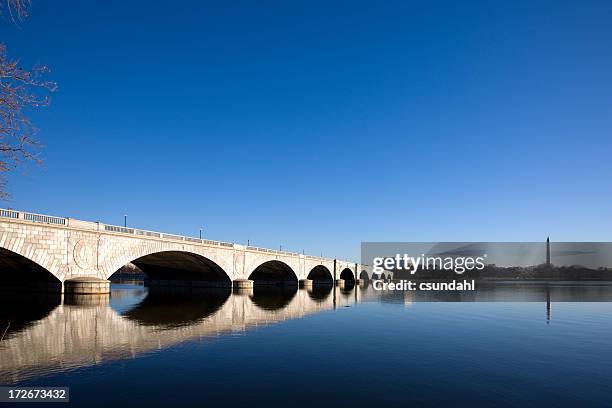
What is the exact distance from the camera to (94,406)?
10.2 metres

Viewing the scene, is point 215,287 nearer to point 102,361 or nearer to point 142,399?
point 102,361

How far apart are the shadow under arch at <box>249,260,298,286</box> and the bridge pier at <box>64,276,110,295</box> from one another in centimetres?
4878

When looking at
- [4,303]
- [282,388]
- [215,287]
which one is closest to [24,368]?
[282,388]

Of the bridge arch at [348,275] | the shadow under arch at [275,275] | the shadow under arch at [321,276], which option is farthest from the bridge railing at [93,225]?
the bridge arch at [348,275]

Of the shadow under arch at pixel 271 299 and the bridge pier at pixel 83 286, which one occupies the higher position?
the bridge pier at pixel 83 286

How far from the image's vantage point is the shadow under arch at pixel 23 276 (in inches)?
1416

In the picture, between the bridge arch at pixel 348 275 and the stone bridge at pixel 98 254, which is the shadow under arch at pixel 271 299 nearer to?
the stone bridge at pixel 98 254

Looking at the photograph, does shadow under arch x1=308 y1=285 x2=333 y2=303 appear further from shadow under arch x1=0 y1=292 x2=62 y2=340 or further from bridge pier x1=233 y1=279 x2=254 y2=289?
shadow under arch x1=0 y1=292 x2=62 y2=340

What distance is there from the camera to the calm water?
37.9ft

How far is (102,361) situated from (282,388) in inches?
282

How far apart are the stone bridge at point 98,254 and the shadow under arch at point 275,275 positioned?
49.4ft

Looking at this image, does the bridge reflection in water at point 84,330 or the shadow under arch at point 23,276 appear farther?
the shadow under arch at point 23,276

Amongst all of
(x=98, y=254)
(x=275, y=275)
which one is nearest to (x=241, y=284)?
(x=98, y=254)

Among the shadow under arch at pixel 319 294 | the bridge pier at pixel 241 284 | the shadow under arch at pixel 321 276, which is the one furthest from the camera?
the shadow under arch at pixel 321 276
